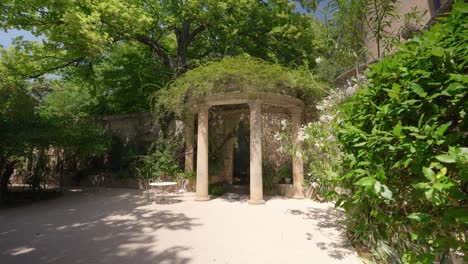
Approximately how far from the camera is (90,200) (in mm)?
8656

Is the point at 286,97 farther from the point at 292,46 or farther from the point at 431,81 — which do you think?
the point at 431,81

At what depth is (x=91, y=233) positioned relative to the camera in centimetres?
501

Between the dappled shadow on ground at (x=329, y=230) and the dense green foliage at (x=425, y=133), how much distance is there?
2.15 metres

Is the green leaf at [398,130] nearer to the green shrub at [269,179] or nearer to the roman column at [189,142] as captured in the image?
A: the green shrub at [269,179]

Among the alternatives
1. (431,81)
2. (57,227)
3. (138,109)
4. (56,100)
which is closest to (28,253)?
(57,227)

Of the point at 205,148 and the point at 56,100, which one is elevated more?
the point at 56,100

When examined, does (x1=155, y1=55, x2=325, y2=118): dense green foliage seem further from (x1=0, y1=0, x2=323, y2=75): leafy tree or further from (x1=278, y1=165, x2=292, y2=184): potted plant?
(x1=0, y1=0, x2=323, y2=75): leafy tree

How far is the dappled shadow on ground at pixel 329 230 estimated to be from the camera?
156 inches

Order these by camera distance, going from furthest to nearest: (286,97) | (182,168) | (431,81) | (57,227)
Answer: (182,168), (286,97), (57,227), (431,81)

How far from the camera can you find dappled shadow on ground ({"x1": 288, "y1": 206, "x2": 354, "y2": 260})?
156 inches

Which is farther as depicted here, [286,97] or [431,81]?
[286,97]

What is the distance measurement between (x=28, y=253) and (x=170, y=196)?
17.0 feet

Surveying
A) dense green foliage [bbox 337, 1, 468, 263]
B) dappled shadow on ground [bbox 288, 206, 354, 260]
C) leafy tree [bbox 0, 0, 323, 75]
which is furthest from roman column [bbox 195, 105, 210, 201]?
dense green foliage [bbox 337, 1, 468, 263]

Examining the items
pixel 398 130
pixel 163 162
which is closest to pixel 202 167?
pixel 163 162
